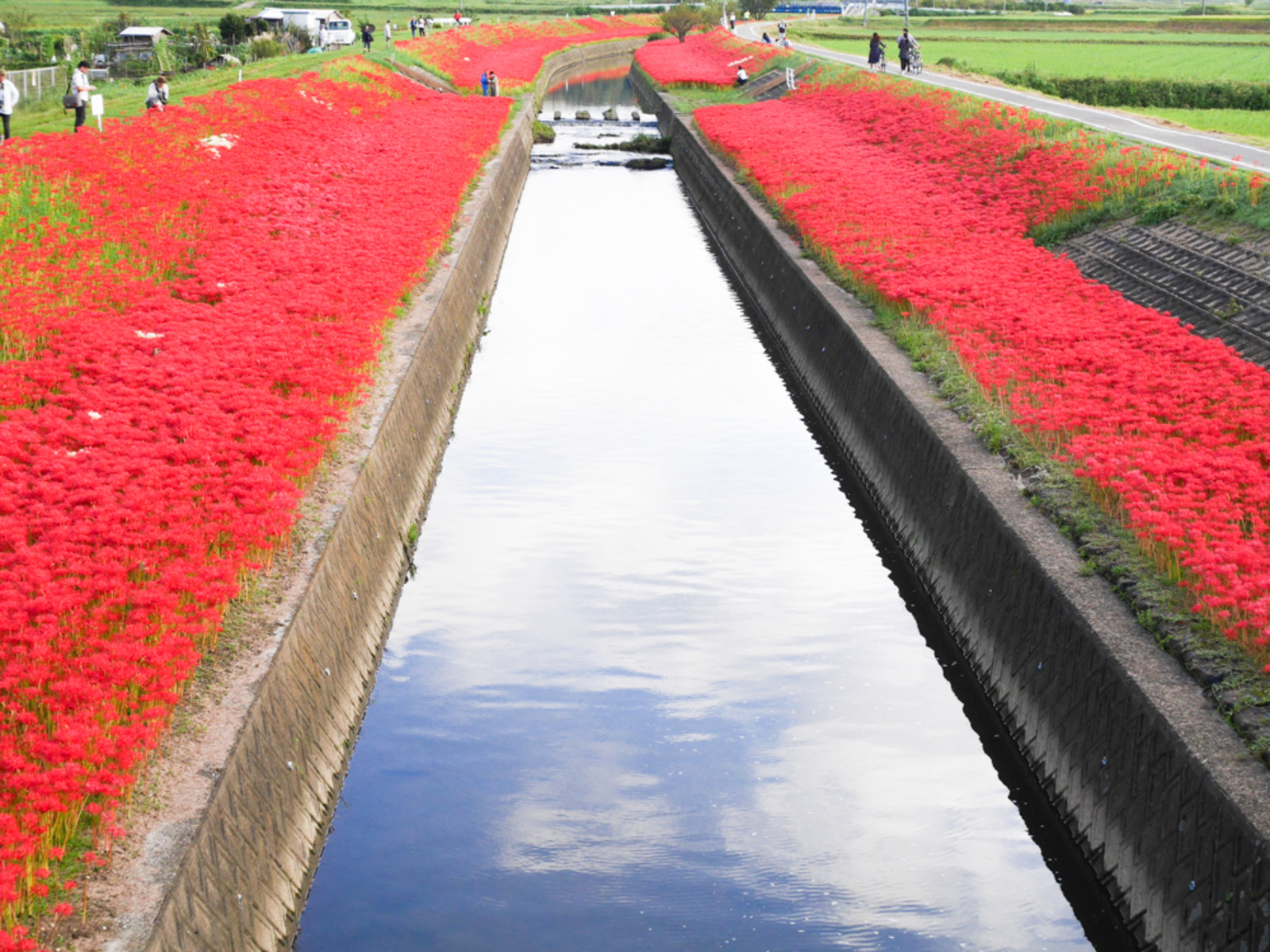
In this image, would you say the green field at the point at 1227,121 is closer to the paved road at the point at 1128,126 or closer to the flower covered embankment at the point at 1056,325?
the paved road at the point at 1128,126

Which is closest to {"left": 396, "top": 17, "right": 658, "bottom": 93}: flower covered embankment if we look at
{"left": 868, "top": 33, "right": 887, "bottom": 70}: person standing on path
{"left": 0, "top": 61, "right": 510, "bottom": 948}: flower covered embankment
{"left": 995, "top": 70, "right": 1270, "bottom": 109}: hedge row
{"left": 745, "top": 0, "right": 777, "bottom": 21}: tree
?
{"left": 868, "top": 33, "right": 887, "bottom": 70}: person standing on path

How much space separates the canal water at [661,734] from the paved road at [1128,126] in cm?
1298

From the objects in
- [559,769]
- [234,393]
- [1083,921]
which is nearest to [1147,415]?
[1083,921]

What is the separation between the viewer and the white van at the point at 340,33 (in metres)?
74.1

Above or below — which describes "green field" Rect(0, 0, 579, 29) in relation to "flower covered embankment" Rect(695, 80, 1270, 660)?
above

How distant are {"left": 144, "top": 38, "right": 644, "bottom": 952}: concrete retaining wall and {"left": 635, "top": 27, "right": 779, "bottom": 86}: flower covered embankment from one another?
145 feet

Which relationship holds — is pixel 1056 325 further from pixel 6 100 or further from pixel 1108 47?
pixel 1108 47

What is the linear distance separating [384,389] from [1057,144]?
15.5m

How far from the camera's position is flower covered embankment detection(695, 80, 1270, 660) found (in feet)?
30.4

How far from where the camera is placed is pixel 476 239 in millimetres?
23297

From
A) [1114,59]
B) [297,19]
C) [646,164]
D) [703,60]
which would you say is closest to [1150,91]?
[646,164]

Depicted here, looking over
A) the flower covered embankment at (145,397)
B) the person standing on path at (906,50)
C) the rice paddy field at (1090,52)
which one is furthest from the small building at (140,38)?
the flower covered embankment at (145,397)

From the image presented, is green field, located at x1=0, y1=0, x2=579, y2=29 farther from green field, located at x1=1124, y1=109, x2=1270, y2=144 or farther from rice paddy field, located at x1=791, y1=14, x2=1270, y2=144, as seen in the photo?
green field, located at x1=1124, y1=109, x2=1270, y2=144

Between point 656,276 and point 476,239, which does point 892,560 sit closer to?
point 476,239
